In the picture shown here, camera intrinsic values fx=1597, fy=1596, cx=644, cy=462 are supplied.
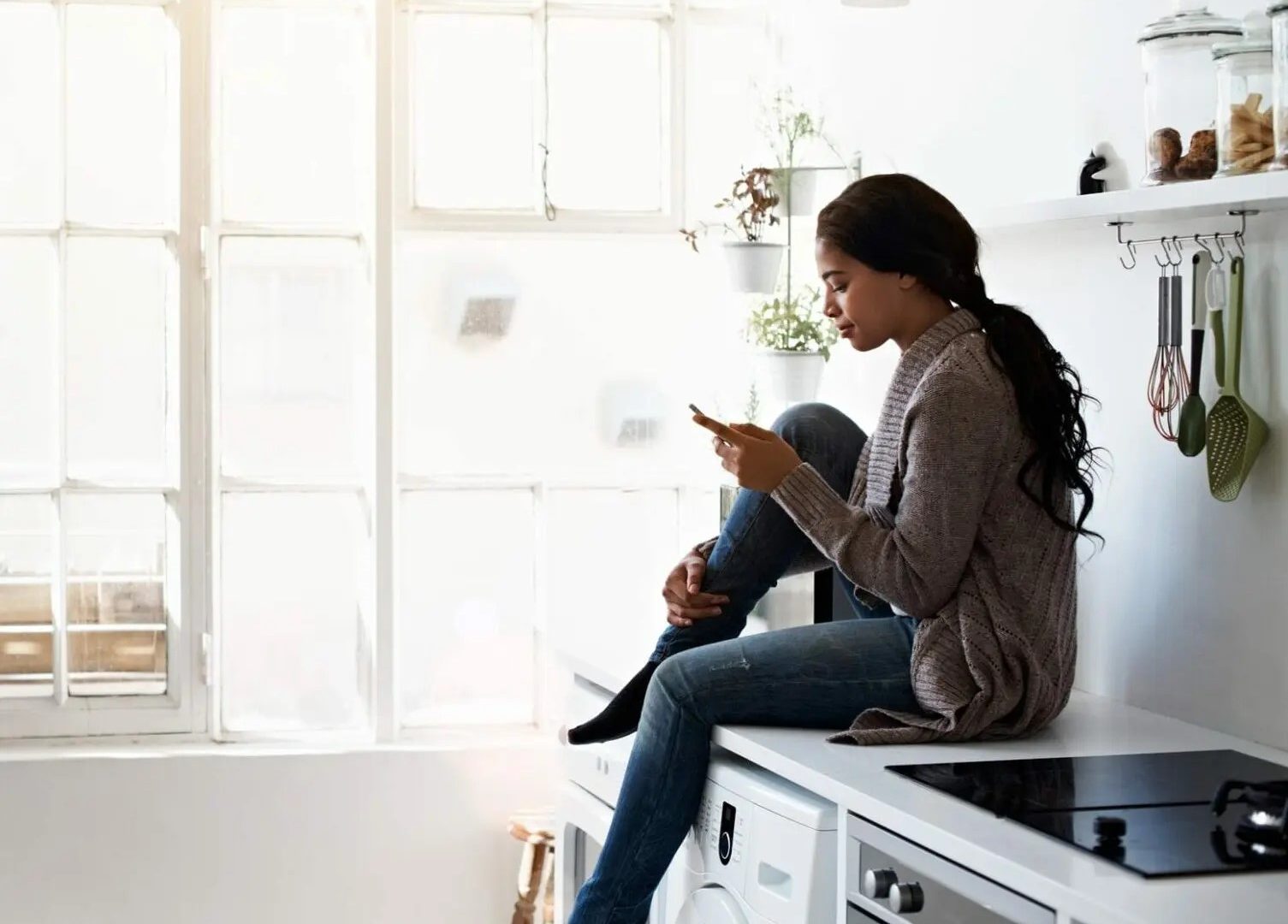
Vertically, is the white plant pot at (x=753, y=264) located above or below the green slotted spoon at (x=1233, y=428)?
above

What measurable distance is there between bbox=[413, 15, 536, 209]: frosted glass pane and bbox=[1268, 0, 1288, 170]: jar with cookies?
1.86 m

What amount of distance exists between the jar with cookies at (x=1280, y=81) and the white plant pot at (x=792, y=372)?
4.32 feet

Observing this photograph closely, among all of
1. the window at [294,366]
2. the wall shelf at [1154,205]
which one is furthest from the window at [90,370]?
the wall shelf at [1154,205]

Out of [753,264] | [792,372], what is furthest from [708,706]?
[753,264]

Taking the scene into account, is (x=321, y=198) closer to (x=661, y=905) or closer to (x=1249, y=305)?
(x=661, y=905)

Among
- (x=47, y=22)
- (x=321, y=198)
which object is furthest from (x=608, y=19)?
(x=47, y=22)

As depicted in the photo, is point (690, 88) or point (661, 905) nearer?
point (661, 905)

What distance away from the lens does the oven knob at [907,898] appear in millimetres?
1482

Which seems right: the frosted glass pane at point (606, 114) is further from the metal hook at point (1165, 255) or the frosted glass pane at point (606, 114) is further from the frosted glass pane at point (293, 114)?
the metal hook at point (1165, 255)

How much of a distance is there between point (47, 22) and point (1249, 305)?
92.0 inches

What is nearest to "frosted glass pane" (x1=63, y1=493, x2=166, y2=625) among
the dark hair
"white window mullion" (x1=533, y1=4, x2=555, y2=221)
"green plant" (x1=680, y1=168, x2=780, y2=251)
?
"white window mullion" (x1=533, y1=4, x2=555, y2=221)

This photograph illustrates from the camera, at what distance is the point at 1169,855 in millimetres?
1331

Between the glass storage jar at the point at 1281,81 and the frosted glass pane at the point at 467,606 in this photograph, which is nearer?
the glass storage jar at the point at 1281,81

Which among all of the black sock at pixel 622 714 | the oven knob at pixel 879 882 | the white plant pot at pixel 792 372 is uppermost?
the white plant pot at pixel 792 372
